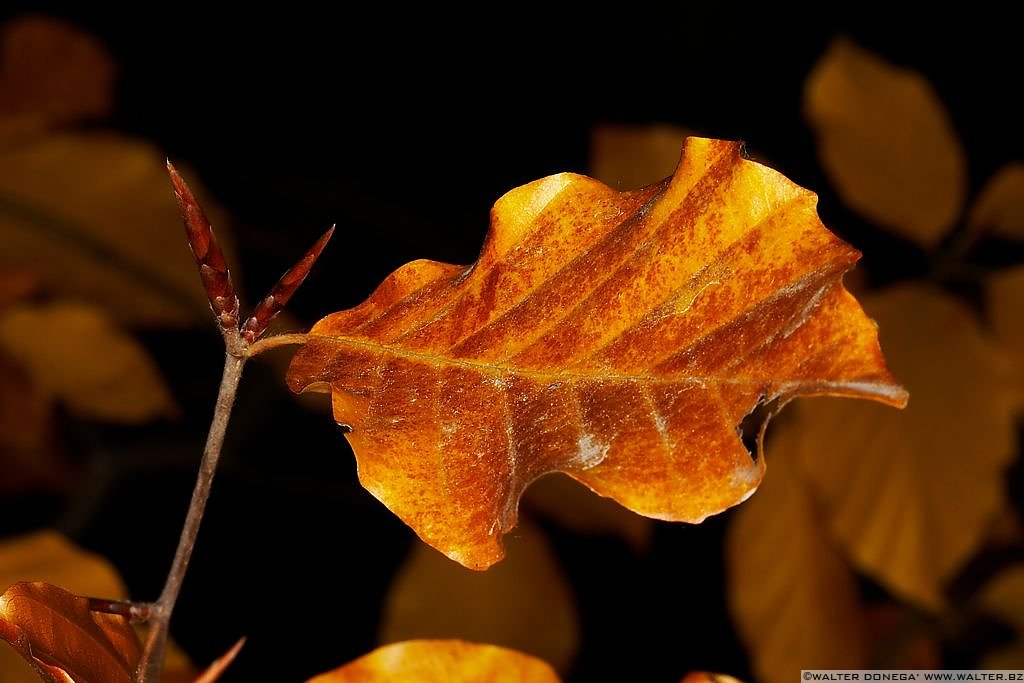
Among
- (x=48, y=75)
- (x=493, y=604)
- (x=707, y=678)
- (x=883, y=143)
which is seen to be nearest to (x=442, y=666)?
(x=707, y=678)

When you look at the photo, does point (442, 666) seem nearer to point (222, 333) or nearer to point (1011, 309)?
point (222, 333)

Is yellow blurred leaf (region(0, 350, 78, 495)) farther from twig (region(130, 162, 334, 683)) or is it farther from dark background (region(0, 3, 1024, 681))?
twig (region(130, 162, 334, 683))

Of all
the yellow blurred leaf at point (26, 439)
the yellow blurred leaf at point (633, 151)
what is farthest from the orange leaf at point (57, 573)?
the yellow blurred leaf at point (633, 151)

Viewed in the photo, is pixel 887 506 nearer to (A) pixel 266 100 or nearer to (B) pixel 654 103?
(B) pixel 654 103

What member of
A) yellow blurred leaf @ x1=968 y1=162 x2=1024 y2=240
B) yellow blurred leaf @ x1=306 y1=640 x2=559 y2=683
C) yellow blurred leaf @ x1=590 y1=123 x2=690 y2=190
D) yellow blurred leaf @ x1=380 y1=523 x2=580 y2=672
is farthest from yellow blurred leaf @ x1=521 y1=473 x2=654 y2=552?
yellow blurred leaf @ x1=306 y1=640 x2=559 y2=683

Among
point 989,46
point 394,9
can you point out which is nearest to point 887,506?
point 989,46

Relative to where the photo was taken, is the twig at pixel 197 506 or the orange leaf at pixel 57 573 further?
the orange leaf at pixel 57 573

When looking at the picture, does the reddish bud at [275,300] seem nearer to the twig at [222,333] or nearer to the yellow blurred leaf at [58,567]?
the twig at [222,333]
